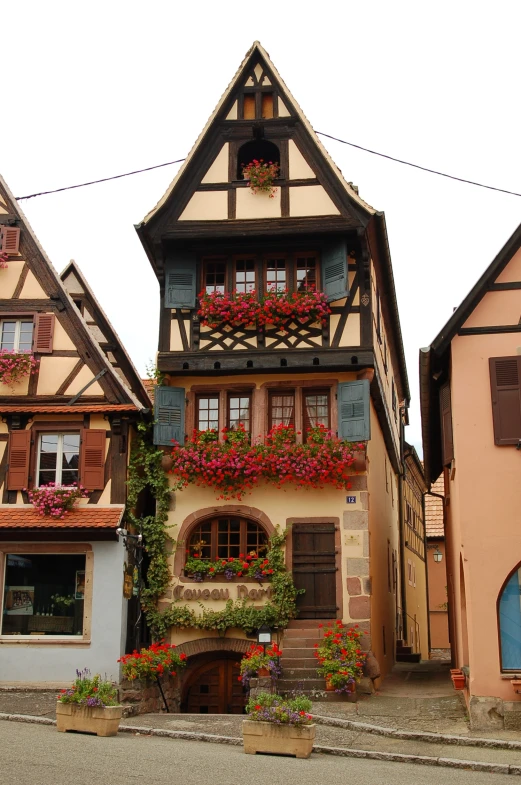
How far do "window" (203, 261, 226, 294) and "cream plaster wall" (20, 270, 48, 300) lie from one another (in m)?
3.57

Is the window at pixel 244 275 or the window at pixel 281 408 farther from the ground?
the window at pixel 244 275

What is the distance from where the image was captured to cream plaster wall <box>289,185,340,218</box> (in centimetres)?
2077

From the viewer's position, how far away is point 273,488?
20062 mm

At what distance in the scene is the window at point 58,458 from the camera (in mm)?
20609

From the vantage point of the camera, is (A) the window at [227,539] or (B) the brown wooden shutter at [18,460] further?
(B) the brown wooden shutter at [18,460]

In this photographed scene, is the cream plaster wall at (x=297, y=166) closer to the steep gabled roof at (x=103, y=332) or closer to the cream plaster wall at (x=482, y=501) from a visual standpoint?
the cream plaster wall at (x=482, y=501)

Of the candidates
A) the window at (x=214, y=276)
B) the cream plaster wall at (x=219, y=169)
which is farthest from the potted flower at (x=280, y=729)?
the cream plaster wall at (x=219, y=169)

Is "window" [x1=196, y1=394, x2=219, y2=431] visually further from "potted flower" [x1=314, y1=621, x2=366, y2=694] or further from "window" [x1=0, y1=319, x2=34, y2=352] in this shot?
"potted flower" [x1=314, y1=621, x2=366, y2=694]

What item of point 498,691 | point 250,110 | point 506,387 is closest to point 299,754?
point 498,691

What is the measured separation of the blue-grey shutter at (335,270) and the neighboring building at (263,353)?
0.03 m

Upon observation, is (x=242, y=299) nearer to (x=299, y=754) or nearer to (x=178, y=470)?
(x=178, y=470)

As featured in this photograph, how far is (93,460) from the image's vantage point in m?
20.4

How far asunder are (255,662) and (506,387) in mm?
6754

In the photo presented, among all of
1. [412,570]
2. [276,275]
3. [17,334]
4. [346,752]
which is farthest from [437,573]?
[346,752]
